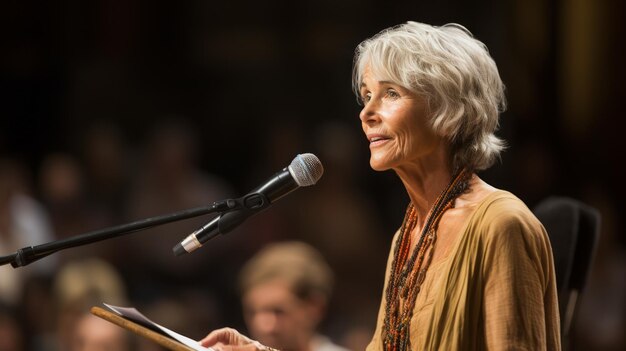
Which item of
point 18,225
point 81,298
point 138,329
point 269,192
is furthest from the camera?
point 18,225

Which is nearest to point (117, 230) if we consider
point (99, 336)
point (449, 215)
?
point (449, 215)

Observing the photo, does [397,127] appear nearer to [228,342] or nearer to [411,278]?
[411,278]

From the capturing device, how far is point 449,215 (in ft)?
8.53

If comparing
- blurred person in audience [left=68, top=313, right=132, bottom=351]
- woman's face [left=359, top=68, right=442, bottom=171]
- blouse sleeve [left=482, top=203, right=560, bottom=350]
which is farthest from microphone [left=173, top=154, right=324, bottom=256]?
blurred person in audience [left=68, top=313, right=132, bottom=351]

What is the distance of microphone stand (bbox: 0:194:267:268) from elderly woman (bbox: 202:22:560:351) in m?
0.39

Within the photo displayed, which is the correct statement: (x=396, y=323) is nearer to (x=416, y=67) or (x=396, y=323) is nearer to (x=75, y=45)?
(x=416, y=67)

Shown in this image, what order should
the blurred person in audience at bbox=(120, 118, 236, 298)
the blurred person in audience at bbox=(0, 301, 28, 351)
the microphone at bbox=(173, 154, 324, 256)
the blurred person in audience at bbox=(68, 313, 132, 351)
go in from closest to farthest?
the microphone at bbox=(173, 154, 324, 256) < the blurred person in audience at bbox=(68, 313, 132, 351) < the blurred person in audience at bbox=(0, 301, 28, 351) < the blurred person in audience at bbox=(120, 118, 236, 298)

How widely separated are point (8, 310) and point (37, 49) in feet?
6.20

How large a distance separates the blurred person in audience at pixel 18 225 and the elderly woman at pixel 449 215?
3301 mm

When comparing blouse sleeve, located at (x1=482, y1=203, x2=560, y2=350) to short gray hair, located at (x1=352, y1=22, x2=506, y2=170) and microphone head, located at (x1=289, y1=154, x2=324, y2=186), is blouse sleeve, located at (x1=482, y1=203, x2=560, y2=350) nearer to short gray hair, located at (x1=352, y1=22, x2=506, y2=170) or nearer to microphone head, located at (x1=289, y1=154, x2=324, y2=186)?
short gray hair, located at (x1=352, y1=22, x2=506, y2=170)

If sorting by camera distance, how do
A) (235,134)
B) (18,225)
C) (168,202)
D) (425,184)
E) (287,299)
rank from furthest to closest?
(235,134)
(168,202)
(18,225)
(287,299)
(425,184)

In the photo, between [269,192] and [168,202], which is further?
[168,202]

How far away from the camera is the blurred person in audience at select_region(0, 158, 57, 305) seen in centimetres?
567

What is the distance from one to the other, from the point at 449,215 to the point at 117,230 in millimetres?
790
